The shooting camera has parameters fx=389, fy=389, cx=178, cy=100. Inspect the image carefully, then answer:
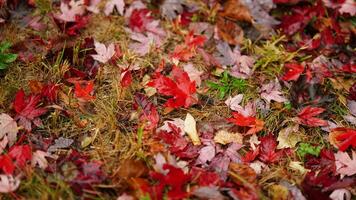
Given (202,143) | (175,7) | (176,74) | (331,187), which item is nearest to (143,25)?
(175,7)

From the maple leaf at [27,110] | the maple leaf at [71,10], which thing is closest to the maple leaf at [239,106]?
the maple leaf at [27,110]

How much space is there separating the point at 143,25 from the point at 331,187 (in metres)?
1.54

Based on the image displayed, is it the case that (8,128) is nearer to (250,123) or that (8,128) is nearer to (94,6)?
(94,6)

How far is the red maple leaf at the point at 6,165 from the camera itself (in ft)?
6.04

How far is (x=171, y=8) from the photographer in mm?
2713

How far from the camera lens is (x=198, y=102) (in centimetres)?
231

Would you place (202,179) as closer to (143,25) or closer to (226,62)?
Answer: (226,62)

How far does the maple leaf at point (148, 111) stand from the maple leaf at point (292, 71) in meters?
0.85

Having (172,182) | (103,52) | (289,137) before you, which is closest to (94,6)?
(103,52)

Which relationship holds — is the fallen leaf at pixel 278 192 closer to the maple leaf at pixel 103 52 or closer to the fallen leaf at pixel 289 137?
the fallen leaf at pixel 289 137

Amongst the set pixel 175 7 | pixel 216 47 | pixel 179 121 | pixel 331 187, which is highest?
pixel 175 7

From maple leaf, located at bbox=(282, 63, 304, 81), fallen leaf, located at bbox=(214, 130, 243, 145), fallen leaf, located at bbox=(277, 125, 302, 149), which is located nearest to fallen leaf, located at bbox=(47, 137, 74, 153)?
fallen leaf, located at bbox=(214, 130, 243, 145)

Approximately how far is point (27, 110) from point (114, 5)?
1011 mm

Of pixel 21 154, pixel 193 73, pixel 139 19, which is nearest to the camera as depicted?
pixel 21 154
